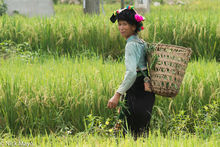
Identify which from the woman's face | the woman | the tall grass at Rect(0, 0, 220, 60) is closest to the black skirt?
the woman

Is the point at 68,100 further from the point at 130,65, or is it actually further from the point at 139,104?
the point at 130,65

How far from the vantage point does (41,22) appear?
717 centimetres

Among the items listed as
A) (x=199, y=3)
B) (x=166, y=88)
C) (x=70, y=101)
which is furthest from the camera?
(x=199, y=3)

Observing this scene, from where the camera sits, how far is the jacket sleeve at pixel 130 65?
284 centimetres

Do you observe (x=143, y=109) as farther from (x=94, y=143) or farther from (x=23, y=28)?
(x=23, y=28)

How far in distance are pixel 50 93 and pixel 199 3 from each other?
13.0 meters

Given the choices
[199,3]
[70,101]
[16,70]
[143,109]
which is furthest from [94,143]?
[199,3]

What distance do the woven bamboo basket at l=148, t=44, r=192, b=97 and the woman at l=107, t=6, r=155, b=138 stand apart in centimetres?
12

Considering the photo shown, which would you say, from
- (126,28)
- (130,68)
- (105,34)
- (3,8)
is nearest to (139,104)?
(130,68)

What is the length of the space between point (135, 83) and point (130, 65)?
0.26 metres

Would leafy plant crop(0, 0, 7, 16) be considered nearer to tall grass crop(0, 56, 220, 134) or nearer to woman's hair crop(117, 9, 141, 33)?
tall grass crop(0, 56, 220, 134)

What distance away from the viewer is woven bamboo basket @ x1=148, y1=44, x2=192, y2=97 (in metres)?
2.93

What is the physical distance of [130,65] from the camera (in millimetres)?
2850

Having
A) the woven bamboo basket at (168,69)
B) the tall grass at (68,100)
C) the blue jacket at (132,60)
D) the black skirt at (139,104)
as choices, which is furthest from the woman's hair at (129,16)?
the tall grass at (68,100)
